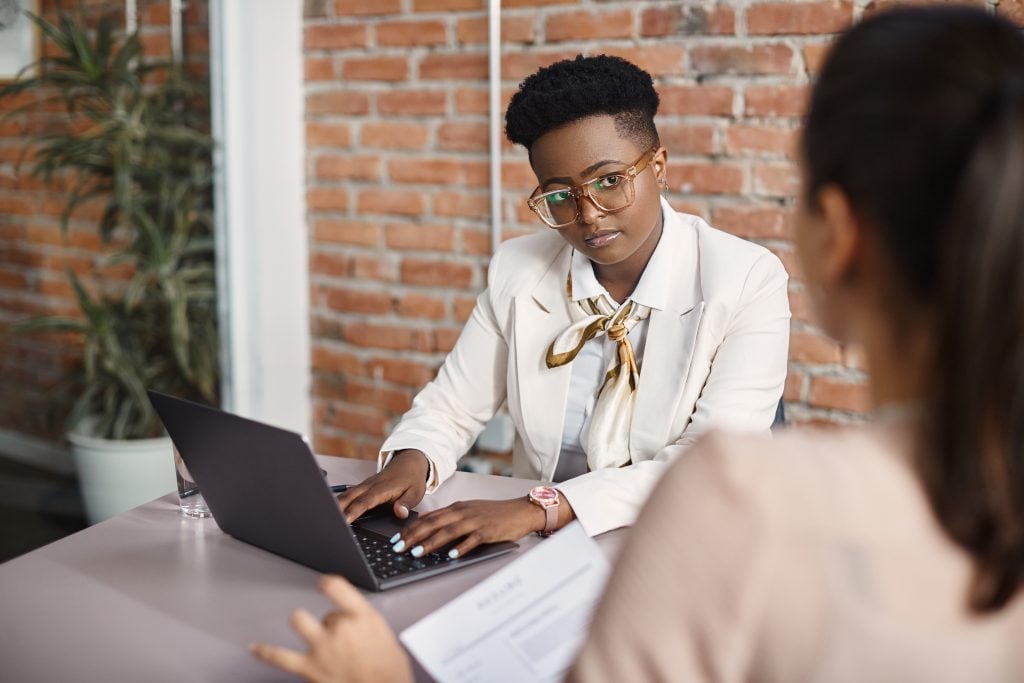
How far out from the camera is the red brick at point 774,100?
2.17 metres

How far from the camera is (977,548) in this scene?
2.06 feet

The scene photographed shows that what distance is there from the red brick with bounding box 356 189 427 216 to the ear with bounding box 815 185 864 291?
211 cm

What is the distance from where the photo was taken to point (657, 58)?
231 cm

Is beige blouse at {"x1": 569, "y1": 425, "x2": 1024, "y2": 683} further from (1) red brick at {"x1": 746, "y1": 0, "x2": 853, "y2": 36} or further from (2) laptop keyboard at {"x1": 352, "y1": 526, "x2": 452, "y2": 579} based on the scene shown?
(1) red brick at {"x1": 746, "y1": 0, "x2": 853, "y2": 36}

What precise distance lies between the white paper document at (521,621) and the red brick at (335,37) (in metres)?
2.07

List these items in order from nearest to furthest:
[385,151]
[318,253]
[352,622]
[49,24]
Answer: [352,622] < [49,24] < [385,151] < [318,253]

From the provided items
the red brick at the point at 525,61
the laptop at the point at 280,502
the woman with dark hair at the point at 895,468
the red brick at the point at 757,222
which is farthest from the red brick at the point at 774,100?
the woman with dark hair at the point at 895,468

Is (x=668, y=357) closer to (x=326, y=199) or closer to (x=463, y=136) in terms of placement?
(x=463, y=136)

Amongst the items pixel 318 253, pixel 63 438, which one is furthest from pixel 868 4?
pixel 63 438

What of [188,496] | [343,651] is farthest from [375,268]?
[343,651]

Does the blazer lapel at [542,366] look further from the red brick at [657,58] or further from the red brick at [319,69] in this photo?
the red brick at [319,69]

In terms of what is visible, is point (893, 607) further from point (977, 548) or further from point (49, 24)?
point (49, 24)

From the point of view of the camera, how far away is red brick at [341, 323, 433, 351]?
278 centimetres

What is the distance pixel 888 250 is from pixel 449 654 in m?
0.55
